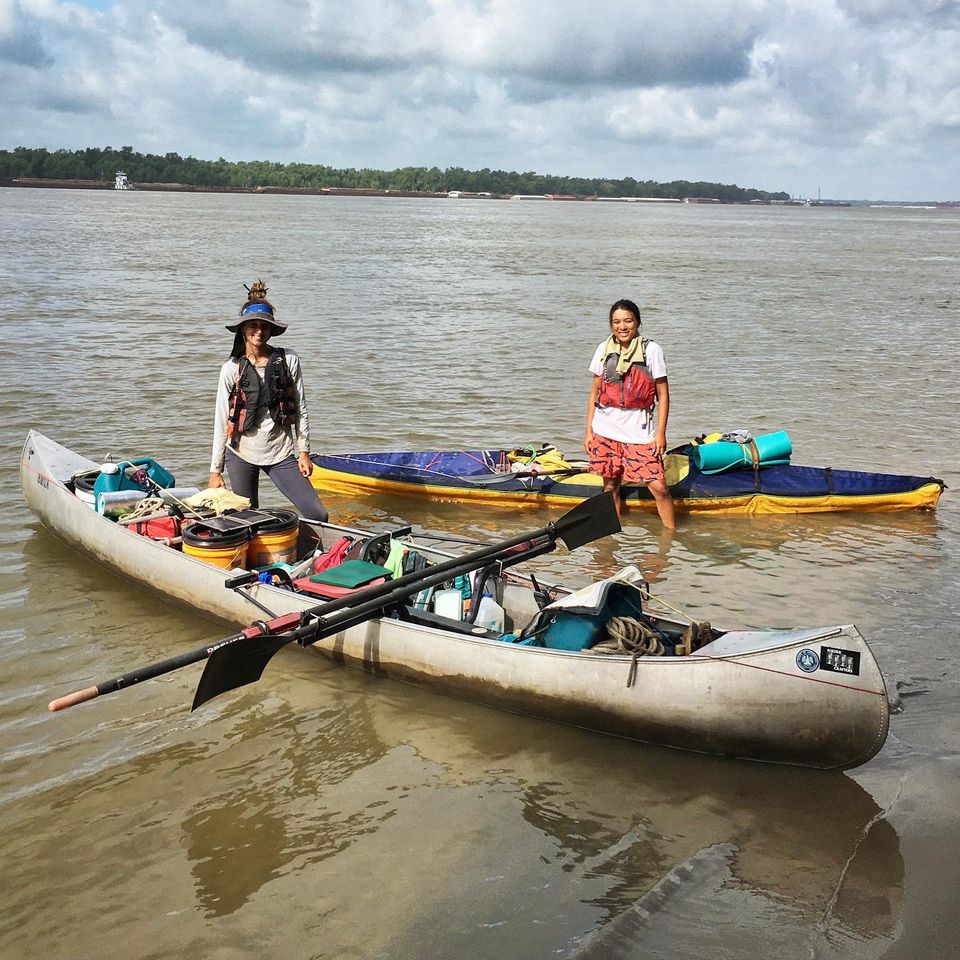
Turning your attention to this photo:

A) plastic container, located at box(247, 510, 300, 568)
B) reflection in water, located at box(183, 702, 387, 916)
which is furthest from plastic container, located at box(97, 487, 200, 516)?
reflection in water, located at box(183, 702, 387, 916)

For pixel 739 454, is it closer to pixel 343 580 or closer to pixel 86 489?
pixel 343 580

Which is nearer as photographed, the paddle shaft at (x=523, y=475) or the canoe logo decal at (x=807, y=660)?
the canoe logo decal at (x=807, y=660)

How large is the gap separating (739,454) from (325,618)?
206 inches

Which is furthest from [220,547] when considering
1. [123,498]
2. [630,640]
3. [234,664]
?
[630,640]

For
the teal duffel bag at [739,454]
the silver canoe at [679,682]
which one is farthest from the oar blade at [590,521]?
the teal duffel bag at [739,454]

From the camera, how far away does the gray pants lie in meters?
7.45

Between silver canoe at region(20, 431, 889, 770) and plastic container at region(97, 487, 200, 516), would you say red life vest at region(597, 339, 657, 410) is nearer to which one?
silver canoe at region(20, 431, 889, 770)

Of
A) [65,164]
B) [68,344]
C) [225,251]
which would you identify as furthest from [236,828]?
[65,164]

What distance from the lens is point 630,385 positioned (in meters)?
8.14

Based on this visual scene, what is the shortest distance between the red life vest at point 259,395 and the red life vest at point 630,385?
256 cm

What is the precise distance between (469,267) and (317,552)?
32699 mm

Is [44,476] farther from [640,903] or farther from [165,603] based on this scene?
[640,903]

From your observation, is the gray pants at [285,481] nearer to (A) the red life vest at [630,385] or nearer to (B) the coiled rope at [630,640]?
(A) the red life vest at [630,385]

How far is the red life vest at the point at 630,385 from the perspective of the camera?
807cm
